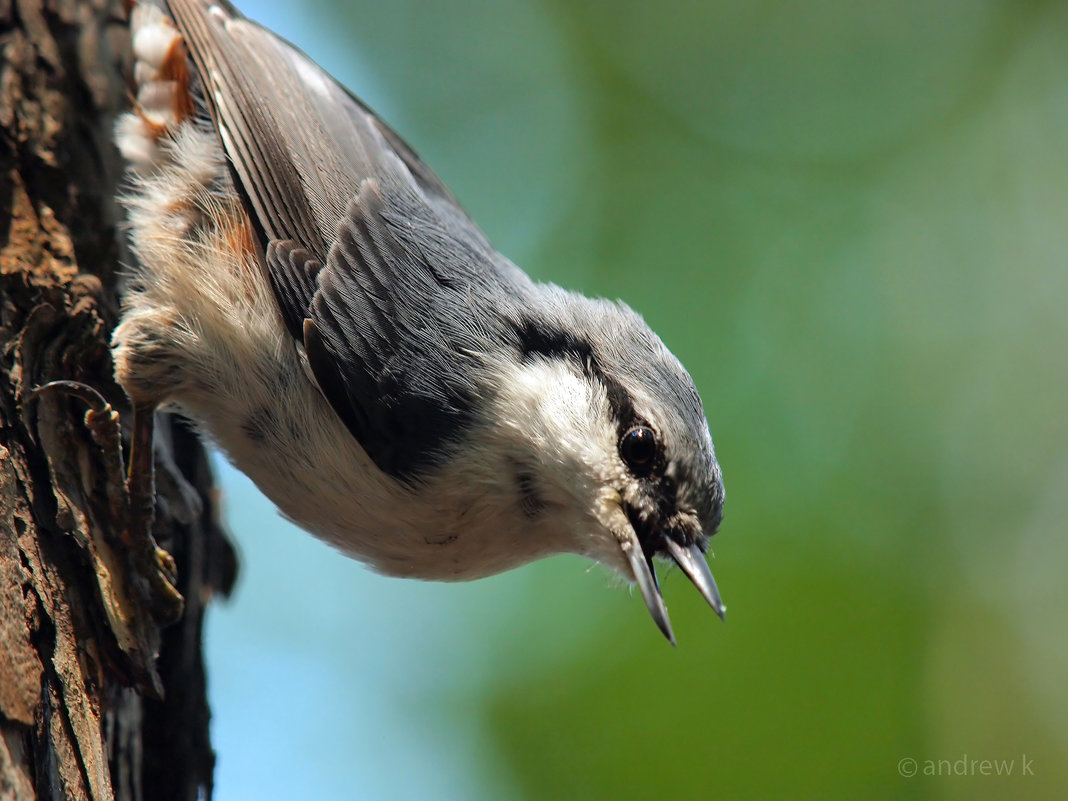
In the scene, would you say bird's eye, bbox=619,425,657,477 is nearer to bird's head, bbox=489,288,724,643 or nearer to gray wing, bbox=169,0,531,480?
bird's head, bbox=489,288,724,643

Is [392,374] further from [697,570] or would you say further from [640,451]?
[697,570]

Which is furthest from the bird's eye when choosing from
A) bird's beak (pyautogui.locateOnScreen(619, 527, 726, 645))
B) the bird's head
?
bird's beak (pyautogui.locateOnScreen(619, 527, 726, 645))

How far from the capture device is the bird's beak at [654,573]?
1.98 meters

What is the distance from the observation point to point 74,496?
76.4 inches

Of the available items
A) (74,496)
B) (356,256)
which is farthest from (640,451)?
(74,496)

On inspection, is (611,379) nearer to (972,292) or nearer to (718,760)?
(718,760)

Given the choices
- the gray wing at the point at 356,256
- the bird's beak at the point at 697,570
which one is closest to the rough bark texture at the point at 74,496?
the gray wing at the point at 356,256

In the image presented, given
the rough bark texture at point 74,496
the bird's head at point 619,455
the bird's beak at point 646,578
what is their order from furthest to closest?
the bird's head at point 619,455 → the bird's beak at point 646,578 → the rough bark texture at point 74,496

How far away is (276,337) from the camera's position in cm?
225

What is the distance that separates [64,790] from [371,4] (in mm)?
4748

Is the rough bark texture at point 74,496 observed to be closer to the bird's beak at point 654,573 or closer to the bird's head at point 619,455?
the bird's head at point 619,455

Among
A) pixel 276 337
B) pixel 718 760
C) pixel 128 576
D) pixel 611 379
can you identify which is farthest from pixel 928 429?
pixel 128 576

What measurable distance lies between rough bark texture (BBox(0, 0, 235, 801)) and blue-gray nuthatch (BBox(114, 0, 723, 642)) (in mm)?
159

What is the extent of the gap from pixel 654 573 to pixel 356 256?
1114 millimetres
